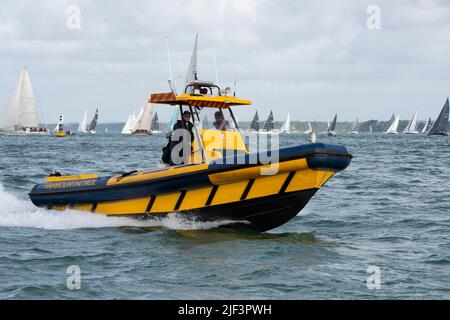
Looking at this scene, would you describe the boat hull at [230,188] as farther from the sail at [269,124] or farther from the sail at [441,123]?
the sail at [269,124]

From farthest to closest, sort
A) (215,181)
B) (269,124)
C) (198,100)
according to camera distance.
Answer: (269,124)
(198,100)
(215,181)

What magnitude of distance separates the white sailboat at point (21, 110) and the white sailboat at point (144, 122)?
17202 millimetres

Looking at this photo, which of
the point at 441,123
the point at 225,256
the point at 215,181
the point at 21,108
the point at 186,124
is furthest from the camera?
the point at 441,123

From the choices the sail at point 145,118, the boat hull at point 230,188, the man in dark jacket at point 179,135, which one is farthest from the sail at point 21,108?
the man in dark jacket at point 179,135

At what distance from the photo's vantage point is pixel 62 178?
12742 millimetres

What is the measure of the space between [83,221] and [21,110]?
66.0 m

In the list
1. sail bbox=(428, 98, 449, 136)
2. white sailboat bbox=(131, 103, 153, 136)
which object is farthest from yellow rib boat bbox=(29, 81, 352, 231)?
sail bbox=(428, 98, 449, 136)

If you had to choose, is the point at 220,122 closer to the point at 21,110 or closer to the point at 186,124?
the point at 186,124

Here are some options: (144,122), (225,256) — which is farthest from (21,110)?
(225,256)

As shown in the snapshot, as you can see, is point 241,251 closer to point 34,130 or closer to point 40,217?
point 40,217

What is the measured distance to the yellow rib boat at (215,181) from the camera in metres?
9.63

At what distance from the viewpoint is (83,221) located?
38.0 ft

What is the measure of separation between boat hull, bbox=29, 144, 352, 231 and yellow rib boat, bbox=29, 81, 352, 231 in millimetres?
14
